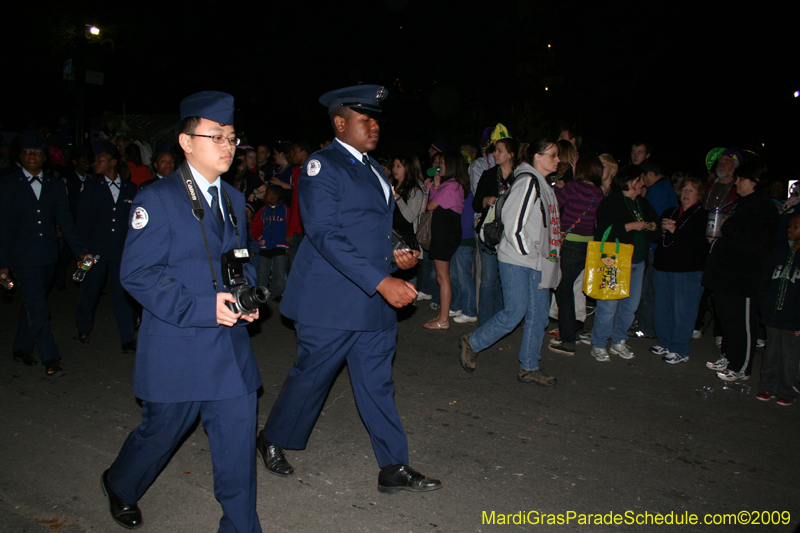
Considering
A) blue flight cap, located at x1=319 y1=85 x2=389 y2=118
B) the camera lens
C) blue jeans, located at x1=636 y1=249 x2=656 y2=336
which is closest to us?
the camera lens

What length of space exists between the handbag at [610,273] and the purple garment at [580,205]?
0.93 ft

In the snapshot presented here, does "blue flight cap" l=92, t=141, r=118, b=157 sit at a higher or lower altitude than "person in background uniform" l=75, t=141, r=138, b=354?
higher

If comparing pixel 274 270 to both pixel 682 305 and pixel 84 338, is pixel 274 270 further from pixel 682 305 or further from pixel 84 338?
pixel 682 305

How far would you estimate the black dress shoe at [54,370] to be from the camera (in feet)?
16.6

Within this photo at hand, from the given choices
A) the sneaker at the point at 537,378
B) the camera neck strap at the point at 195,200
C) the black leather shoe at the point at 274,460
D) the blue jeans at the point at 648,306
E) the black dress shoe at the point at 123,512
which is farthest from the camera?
the blue jeans at the point at 648,306

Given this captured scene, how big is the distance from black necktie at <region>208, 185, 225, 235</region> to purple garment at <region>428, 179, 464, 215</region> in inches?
176

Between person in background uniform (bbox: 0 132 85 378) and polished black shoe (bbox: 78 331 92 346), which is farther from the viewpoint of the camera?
polished black shoe (bbox: 78 331 92 346)

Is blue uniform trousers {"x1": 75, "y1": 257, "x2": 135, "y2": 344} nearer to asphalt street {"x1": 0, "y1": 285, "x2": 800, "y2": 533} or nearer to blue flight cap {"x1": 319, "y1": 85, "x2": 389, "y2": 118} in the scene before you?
asphalt street {"x1": 0, "y1": 285, "x2": 800, "y2": 533}

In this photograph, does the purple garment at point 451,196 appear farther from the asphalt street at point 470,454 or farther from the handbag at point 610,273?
the asphalt street at point 470,454

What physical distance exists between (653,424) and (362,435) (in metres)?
2.32

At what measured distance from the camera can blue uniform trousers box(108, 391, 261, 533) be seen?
2617 millimetres

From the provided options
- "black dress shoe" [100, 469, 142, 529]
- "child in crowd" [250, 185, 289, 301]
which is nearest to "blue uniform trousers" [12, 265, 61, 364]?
"black dress shoe" [100, 469, 142, 529]

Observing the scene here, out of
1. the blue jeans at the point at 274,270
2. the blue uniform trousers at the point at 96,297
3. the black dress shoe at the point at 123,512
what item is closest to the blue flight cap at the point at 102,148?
the blue uniform trousers at the point at 96,297

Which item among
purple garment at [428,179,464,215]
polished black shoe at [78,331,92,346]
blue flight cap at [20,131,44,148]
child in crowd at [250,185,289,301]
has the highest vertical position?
blue flight cap at [20,131,44,148]
